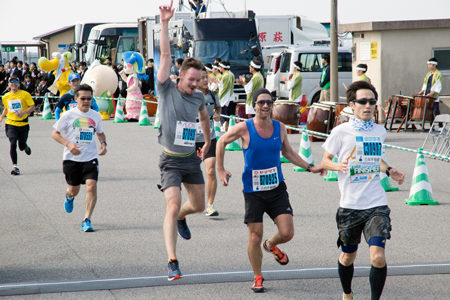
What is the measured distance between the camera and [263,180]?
504 cm

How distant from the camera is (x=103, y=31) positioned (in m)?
30.2

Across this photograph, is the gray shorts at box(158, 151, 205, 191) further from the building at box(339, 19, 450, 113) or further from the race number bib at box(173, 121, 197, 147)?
the building at box(339, 19, 450, 113)

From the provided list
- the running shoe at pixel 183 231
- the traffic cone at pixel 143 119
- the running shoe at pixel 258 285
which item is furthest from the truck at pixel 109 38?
the running shoe at pixel 258 285

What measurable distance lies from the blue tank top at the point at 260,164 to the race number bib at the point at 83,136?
Result: 3.05m

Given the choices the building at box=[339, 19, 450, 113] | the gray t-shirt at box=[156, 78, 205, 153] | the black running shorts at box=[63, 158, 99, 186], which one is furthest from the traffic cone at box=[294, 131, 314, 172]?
the building at box=[339, 19, 450, 113]

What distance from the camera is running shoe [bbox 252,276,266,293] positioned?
4910 mm

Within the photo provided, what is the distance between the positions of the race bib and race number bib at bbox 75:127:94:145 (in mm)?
3152

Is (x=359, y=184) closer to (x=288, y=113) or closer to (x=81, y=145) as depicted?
(x=81, y=145)

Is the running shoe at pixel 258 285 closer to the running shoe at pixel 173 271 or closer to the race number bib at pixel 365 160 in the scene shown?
the running shoe at pixel 173 271

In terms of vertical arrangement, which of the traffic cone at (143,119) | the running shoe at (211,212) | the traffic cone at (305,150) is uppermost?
the traffic cone at (143,119)

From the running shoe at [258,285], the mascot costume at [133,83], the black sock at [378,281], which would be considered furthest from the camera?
the mascot costume at [133,83]

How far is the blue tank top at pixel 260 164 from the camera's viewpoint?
504cm

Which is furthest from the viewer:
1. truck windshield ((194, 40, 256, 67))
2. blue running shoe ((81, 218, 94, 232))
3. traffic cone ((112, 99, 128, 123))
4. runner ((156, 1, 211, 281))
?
traffic cone ((112, 99, 128, 123))

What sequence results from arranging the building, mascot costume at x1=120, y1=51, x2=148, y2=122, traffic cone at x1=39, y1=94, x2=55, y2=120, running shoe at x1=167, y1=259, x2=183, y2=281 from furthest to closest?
1. traffic cone at x1=39, y1=94, x2=55, y2=120
2. mascot costume at x1=120, y1=51, x2=148, y2=122
3. the building
4. running shoe at x1=167, y1=259, x2=183, y2=281
